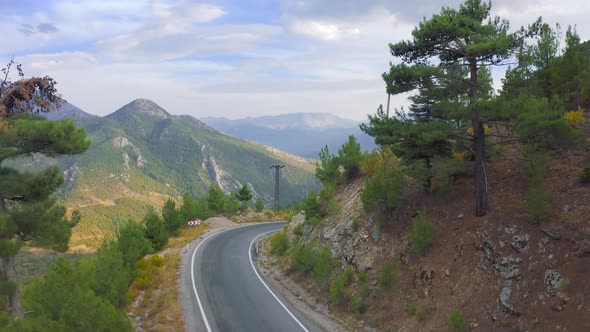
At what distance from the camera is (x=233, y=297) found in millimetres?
23031

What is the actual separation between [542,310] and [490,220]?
4.72m

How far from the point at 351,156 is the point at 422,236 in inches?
525

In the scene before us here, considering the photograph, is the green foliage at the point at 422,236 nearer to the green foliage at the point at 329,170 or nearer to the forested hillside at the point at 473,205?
the forested hillside at the point at 473,205

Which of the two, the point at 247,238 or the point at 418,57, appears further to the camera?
the point at 247,238

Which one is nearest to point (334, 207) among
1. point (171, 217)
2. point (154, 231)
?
point (154, 231)

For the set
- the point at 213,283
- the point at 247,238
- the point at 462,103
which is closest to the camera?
the point at 462,103

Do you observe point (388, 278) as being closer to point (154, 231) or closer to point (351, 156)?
point (351, 156)

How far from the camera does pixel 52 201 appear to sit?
16281 mm

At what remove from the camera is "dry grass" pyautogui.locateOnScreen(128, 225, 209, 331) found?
1891cm

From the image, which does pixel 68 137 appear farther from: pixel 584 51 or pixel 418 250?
pixel 584 51

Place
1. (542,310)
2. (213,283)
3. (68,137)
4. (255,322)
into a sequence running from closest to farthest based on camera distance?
(542,310) → (68,137) → (255,322) → (213,283)

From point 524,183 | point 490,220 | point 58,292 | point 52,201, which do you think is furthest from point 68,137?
point 524,183

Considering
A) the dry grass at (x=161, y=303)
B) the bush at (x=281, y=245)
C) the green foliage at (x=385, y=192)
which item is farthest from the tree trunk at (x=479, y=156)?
the bush at (x=281, y=245)

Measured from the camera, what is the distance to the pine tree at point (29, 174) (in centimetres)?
1380
